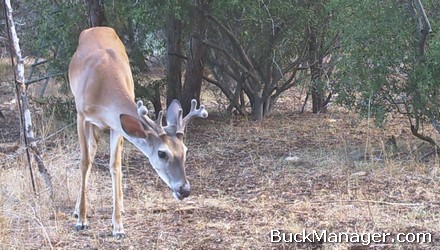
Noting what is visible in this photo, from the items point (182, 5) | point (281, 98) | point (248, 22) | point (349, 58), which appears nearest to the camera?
point (349, 58)

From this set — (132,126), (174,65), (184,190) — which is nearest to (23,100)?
(132,126)

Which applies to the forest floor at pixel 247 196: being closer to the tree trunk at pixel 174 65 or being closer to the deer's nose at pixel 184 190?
the deer's nose at pixel 184 190

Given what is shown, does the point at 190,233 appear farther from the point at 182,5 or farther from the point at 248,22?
the point at 248,22

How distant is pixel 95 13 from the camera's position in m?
8.97

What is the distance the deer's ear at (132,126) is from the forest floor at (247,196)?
78cm

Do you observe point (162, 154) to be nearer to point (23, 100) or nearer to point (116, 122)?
point (116, 122)

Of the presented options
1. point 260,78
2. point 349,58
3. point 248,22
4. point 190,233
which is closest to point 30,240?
point 190,233

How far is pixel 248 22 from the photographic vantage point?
388 inches

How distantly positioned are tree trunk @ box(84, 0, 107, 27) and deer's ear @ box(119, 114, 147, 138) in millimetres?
4137

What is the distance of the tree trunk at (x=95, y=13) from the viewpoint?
351 inches

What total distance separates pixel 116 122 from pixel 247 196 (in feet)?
5.50

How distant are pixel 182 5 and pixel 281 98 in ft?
18.2

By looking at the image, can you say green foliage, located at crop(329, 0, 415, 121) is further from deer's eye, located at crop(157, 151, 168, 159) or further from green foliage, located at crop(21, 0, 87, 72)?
green foliage, located at crop(21, 0, 87, 72)

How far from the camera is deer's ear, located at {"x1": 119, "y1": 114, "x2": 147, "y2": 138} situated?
5.04m
